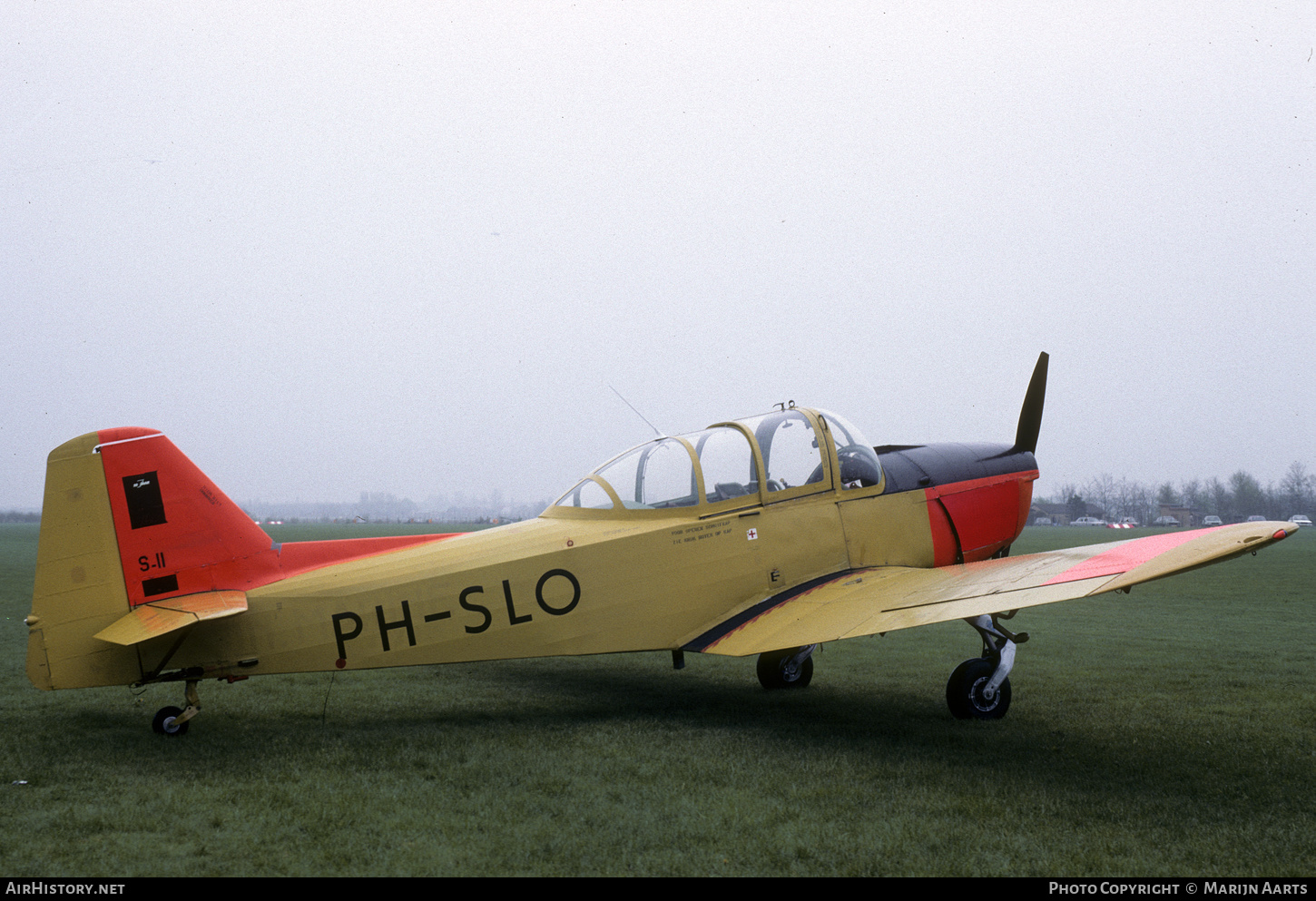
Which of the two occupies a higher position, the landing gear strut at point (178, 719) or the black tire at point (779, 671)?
the landing gear strut at point (178, 719)

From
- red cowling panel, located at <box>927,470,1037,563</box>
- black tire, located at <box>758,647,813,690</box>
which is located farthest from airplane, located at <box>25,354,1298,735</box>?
black tire, located at <box>758,647,813,690</box>

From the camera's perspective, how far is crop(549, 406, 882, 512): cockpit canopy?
6.79 metres

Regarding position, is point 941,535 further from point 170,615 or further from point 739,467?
Result: point 170,615

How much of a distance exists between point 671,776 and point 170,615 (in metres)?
3.26

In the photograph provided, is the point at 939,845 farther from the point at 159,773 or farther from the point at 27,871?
the point at 159,773

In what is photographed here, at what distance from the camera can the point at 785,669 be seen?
25.8ft

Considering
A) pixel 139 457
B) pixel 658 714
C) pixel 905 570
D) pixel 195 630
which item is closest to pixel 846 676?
pixel 905 570

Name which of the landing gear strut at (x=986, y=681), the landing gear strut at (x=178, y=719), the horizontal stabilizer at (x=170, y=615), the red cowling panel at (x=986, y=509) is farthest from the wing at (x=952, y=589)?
the landing gear strut at (x=178, y=719)

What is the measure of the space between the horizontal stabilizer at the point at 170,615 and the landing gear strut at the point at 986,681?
491 centimetres

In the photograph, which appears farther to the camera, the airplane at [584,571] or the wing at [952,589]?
the airplane at [584,571]

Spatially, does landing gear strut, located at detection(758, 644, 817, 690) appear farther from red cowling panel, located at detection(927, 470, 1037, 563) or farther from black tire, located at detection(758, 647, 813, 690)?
red cowling panel, located at detection(927, 470, 1037, 563)

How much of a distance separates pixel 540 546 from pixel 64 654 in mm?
3010

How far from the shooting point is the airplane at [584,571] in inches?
217

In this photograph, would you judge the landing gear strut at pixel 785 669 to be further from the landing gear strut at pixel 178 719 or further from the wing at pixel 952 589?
the landing gear strut at pixel 178 719
